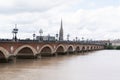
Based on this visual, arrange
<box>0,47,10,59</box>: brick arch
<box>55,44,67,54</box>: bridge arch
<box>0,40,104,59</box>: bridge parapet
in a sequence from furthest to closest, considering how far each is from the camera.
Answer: <box>55,44,67,54</box>: bridge arch, <box>0,40,104,59</box>: bridge parapet, <box>0,47,10,59</box>: brick arch

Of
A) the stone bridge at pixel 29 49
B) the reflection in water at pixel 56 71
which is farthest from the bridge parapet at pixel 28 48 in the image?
the reflection in water at pixel 56 71

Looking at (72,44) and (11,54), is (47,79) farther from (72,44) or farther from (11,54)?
(72,44)

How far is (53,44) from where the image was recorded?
76.9 m

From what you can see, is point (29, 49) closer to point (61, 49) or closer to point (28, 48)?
A: point (28, 48)

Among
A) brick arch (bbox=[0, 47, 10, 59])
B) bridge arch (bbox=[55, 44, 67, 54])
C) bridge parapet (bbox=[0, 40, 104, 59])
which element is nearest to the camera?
brick arch (bbox=[0, 47, 10, 59])

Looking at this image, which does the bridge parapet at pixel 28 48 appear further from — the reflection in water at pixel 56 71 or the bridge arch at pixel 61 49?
the reflection in water at pixel 56 71

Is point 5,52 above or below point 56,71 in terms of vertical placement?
above

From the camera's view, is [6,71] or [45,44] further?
[45,44]

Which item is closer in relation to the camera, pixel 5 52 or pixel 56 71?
pixel 56 71

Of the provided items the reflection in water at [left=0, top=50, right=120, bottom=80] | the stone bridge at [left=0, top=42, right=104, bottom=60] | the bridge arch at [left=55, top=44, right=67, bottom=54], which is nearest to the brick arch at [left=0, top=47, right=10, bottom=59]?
the stone bridge at [left=0, top=42, right=104, bottom=60]

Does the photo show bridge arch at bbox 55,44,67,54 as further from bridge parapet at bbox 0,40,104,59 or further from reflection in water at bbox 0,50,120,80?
reflection in water at bbox 0,50,120,80

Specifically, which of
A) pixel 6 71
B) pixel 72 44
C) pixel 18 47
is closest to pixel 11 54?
pixel 18 47

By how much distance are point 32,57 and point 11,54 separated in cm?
1167

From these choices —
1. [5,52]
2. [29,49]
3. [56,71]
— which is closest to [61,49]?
[29,49]
